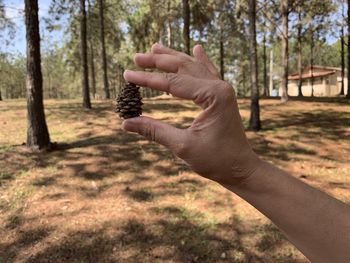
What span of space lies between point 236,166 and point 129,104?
29.4 inches

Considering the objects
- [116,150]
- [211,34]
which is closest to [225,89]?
[116,150]

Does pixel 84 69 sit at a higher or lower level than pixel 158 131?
higher

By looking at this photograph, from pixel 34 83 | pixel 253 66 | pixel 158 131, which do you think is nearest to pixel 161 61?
pixel 158 131

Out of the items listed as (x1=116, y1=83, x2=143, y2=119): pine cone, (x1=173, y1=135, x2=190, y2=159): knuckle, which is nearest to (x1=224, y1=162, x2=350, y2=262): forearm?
(x1=173, y1=135, x2=190, y2=159): knuckle

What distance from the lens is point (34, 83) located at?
9875 millimetres

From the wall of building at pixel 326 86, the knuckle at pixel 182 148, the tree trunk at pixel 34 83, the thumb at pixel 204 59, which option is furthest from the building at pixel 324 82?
the knuckle at pixel 182 148

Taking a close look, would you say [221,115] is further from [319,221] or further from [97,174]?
[97,174]

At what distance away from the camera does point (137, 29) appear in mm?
34219

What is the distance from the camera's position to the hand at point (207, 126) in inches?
61.7

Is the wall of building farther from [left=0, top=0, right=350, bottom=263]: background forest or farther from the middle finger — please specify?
the middle finger

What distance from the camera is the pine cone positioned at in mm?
2025

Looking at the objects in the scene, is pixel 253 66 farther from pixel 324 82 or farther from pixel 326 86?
pixel 324 82

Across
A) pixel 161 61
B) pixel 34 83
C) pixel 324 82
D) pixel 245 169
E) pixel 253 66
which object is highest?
pixel 324 82

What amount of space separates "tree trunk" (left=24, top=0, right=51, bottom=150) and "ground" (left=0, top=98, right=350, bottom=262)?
1.45 ft
